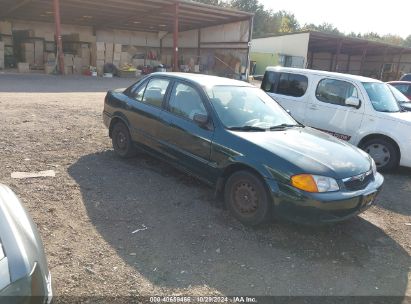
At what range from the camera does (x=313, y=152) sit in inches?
156

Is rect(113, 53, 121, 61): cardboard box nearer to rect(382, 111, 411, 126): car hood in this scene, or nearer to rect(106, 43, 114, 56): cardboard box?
rect(106, 43, 114, 56): cardboard box

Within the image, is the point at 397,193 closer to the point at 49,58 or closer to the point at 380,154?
the point at 380,154

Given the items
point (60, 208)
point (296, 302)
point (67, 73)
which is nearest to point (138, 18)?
point (67, 73)

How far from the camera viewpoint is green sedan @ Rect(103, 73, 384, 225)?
142 inches

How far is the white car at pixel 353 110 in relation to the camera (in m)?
6.35

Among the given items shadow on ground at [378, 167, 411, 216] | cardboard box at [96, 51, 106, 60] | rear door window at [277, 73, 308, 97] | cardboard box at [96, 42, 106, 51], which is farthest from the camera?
cardboard box at [96, 51, 106, 60]

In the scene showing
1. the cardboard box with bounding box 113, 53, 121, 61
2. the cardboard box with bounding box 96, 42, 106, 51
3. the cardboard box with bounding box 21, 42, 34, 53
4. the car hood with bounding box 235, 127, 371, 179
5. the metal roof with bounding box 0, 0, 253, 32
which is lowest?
the car hood with bounding box 235, 127, 371, 179

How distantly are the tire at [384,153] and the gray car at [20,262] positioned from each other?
19.6 ft

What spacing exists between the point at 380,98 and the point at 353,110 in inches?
22.9

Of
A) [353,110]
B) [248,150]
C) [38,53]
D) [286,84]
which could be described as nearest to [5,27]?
[38,53]

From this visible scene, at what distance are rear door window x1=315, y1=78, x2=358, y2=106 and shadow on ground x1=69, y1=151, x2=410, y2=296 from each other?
3.22 meters

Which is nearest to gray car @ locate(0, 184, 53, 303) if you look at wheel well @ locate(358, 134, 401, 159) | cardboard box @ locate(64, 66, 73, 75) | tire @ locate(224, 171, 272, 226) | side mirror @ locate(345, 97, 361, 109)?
tire @ locate(224, 171, 272, 226)

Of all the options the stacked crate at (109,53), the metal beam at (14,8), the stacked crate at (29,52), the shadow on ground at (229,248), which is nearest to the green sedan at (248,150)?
the shadow on ground at (229,248)

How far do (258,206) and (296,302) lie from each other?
45.6 inches
